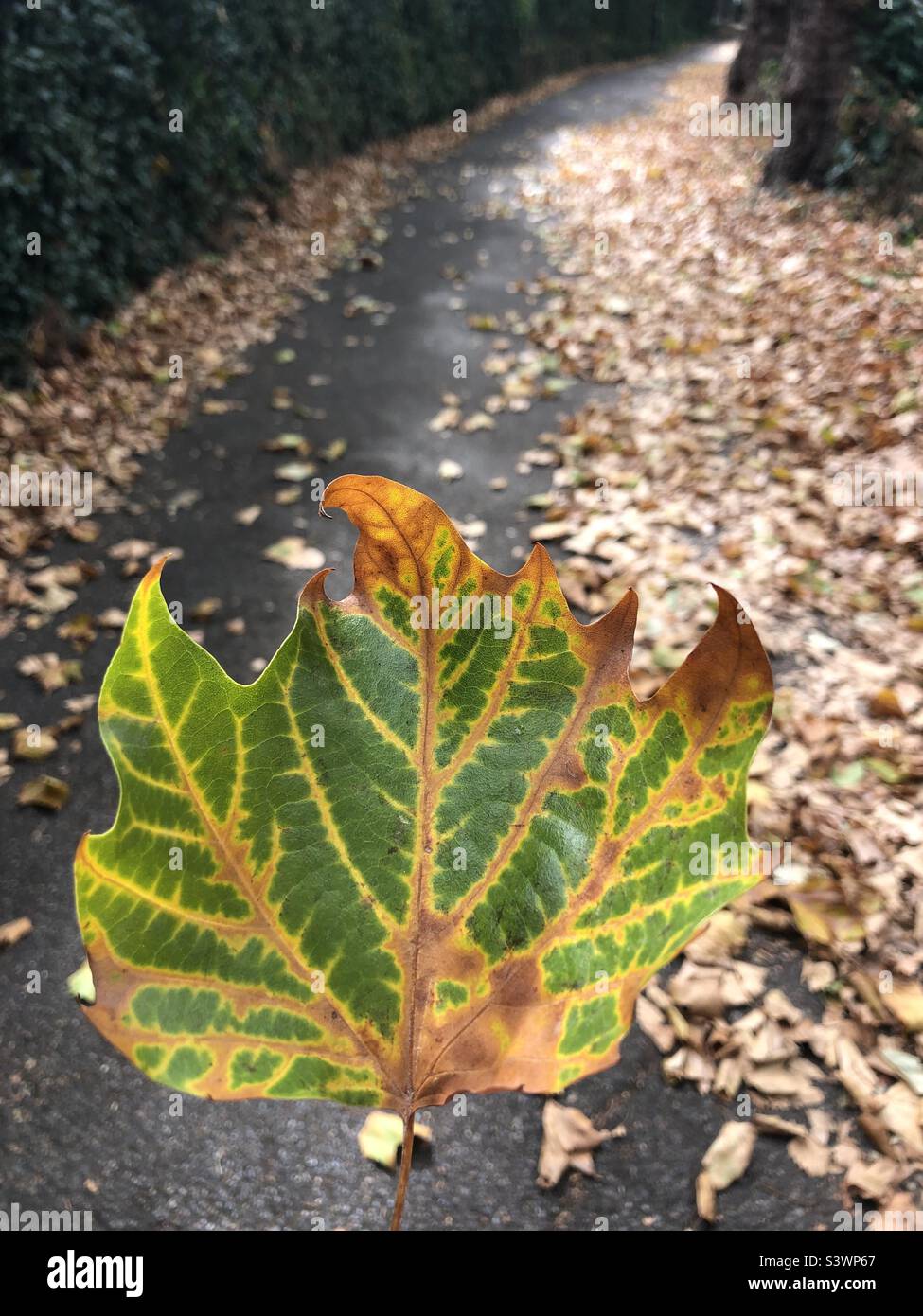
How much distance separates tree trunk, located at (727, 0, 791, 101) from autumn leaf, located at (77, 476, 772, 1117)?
47.0ft

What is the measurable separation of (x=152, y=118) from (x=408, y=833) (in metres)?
8.86

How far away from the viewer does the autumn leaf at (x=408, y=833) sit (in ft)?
1.61

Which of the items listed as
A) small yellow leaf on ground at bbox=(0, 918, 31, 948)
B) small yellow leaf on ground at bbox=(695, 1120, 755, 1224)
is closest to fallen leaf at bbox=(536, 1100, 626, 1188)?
small yellow leaf on ground at bbox=(695, 1120, 755, 1224)

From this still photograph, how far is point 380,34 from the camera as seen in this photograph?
12.2 meters

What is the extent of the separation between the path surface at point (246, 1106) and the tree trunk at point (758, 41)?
10083 mm

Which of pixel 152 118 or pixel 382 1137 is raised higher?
pixel 152 118

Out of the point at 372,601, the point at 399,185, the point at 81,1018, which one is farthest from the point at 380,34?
the point at 372,601

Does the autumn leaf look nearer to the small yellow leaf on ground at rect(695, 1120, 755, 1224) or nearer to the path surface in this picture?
the path surface

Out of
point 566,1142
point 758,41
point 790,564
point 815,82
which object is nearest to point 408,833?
point 566,1142

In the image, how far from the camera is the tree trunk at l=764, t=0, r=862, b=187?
25.2 feet

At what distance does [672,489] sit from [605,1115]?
3.47 meters

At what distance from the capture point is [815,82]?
8.01 metres

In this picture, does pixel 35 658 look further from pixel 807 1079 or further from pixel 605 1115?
pixel 807 1079

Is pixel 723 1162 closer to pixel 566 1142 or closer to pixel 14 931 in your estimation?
pixel 566 1142
